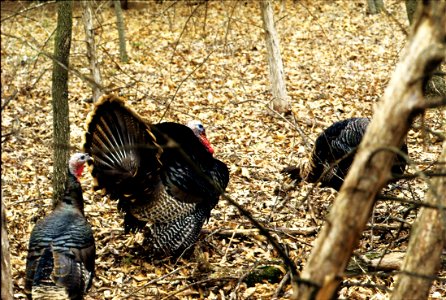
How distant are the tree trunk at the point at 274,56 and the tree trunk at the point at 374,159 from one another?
7.38 metres

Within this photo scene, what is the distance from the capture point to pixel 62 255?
4516 mm

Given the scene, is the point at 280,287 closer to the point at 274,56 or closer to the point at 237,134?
the point at 237,134

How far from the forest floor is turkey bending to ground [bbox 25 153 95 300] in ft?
1.77

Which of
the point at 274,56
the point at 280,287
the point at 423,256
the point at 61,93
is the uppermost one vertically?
the point at 274,56

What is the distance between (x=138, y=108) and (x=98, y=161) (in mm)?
4869

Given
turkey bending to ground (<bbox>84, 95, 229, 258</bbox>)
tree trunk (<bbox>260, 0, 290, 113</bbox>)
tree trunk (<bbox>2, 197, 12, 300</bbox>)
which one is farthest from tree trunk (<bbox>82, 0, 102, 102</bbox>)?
tree trunk (<bbox>2, 197, 12, 300</bbox>)

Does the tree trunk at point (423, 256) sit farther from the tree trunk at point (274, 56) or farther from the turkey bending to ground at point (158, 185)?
the tree trunk at point (274, 56)

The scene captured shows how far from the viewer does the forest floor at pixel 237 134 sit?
5160 mm

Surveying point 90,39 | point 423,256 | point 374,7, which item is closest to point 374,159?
point 423,256

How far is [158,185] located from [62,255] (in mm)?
1468

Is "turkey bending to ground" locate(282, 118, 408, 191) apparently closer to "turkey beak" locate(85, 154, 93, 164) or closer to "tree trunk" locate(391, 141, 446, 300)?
"turkey beak" locate(85, 154, 93, 164)

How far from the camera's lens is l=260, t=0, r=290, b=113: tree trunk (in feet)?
31.3

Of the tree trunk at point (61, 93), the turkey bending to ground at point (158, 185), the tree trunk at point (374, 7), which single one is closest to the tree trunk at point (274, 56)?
the turkey bending to ground at point (158, 185)

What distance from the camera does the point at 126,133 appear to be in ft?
18.0
